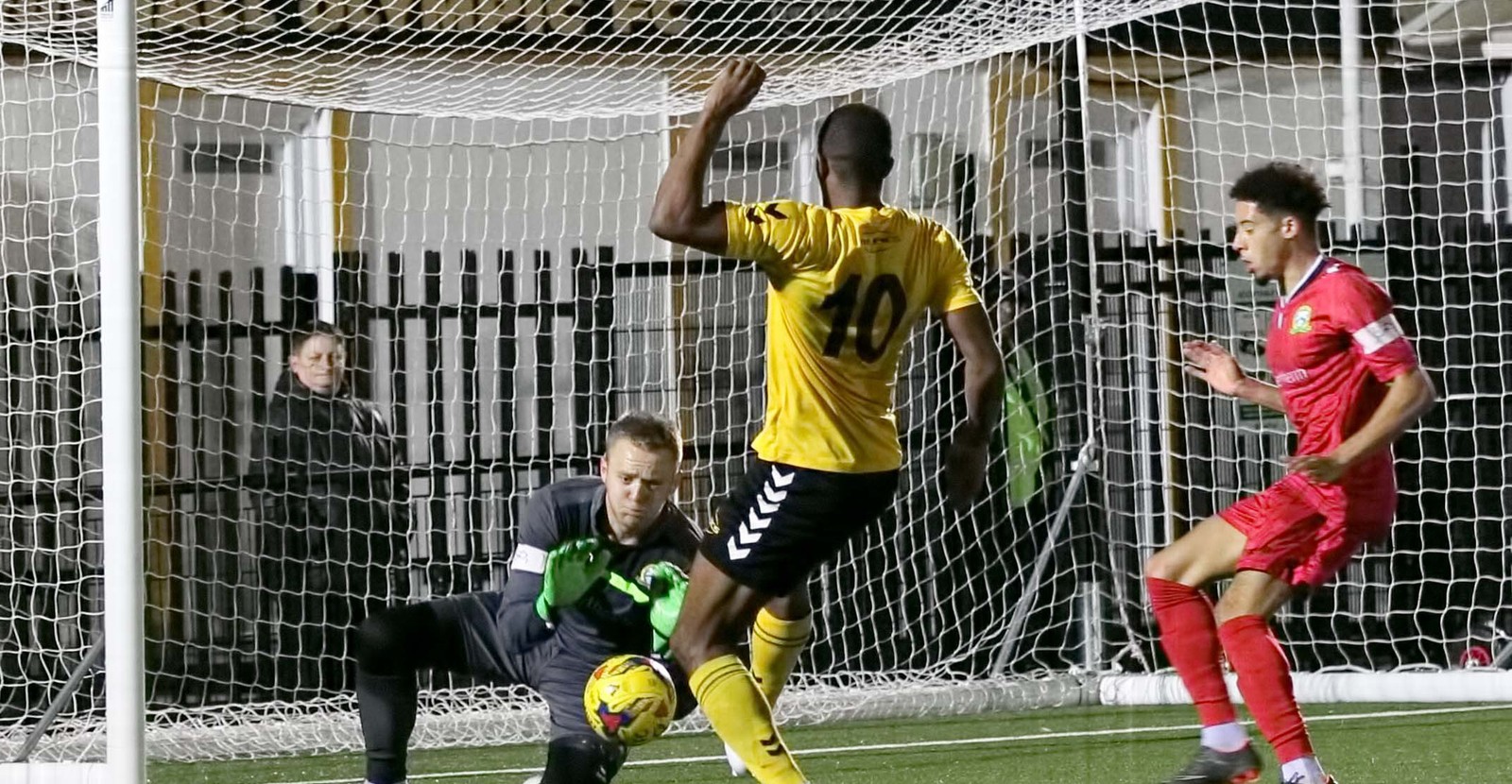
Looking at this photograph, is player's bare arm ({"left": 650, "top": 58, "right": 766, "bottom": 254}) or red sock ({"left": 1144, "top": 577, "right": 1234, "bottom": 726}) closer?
player's bare arm ({"left": 650, "top": 58, "right": 766, "bottom": 254})

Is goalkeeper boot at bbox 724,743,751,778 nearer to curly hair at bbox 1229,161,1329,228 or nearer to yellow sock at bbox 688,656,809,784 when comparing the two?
yellow sock at bbox 688,656,809,784

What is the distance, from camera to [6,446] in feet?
26.3

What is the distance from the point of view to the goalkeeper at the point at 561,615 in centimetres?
459

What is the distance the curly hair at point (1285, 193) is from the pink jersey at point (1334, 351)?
0.13 meters

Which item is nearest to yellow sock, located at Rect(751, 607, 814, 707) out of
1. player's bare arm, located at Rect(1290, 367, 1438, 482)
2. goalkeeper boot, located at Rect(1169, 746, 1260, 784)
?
goalkeeper boot, located at Rect(1169, 746, 1260, 784)

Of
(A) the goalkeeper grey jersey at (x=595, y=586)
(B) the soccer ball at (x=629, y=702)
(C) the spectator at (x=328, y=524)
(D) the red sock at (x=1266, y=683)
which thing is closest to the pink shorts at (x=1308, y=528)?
(D) the red sock at (x=1266, y=683)

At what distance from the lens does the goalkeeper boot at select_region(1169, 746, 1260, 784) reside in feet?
15.2

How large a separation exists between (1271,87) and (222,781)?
22.2 feet

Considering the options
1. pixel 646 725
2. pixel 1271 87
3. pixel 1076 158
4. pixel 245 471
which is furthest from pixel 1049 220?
pixel 646 725

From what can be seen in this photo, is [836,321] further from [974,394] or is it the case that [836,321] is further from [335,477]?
[335,477]

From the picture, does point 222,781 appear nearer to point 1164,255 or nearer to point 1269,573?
point 1269,573

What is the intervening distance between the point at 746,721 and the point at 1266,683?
133cm

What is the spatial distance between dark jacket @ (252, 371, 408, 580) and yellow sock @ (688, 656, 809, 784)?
413 cm

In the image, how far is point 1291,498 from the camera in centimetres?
472
